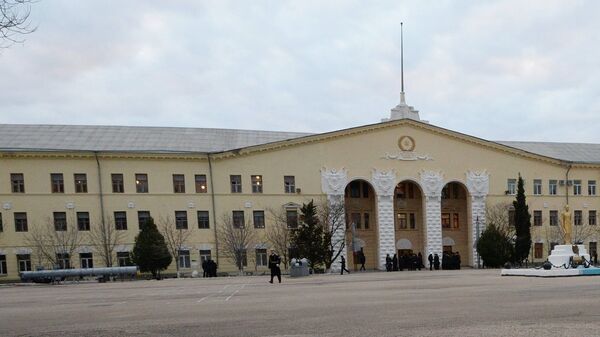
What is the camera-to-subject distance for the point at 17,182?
42.7 m

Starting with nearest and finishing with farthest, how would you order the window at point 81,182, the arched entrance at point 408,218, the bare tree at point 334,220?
the window at point 81,182 → the bare tree at point 334,220 → the arched entrance at point 408,218

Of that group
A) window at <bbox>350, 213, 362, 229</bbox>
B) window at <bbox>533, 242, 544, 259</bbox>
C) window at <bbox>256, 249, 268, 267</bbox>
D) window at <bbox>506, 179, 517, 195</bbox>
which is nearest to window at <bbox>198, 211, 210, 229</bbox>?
window at <bbox>256, 249, 268, 267</bbox>

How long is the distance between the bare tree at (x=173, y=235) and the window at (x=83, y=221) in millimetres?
5575

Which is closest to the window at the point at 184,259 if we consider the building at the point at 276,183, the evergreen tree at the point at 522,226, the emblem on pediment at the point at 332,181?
the building at the point at 276,183

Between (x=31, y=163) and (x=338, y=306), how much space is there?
37.9 metres

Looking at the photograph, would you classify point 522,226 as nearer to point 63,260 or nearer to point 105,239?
point 105,239

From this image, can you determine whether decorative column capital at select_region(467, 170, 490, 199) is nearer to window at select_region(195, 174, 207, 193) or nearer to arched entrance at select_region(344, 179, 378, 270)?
arched entrance at select_region(344, 179, 378, 270)

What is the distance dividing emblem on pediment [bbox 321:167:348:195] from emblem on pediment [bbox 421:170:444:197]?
7.92 m

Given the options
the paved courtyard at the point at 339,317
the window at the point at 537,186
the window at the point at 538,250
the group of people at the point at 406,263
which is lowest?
the window at the point at 538,250

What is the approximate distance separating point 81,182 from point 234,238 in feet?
42.8

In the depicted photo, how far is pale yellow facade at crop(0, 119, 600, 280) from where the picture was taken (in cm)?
4341

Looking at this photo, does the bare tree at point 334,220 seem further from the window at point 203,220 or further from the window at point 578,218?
the window at point 578,218

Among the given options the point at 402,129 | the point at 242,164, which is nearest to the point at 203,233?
the point at 242,164

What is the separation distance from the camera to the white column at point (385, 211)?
50.2 m
